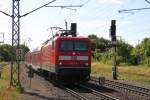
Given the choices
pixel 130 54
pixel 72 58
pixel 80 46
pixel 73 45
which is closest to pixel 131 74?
pixel 80 46

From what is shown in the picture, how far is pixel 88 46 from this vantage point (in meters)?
29.6

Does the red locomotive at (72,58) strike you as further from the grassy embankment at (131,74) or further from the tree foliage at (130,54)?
the tree foliage at (130,54)

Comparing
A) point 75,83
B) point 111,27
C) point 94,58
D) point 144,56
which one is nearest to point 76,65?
point 75,83

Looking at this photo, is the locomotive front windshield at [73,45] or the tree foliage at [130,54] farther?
the tree foliage at [130,54]

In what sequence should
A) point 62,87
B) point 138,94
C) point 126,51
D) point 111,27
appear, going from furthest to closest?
point 126,51 < point 111,27 < point 62,87 < point 138,94

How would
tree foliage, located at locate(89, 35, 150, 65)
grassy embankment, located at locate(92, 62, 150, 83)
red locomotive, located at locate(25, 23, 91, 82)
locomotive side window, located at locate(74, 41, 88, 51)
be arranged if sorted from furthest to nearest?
tree foliage, located at locate(89, 35, 150, 65), grassy embankment, located at locate(92, 62, 150, 83), locomotive side window, located at locate(74, 41, 88, 51), red locomotive, located at locate(25, 23, 91, 82)

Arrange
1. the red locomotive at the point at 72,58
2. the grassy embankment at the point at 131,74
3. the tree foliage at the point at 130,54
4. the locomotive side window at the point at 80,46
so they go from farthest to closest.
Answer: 1. the tree foliage at the point at 130,54
2. the grassy embankment at the point at 131,74
3. the locomotive side window at the point at 80,46
4. the red locomotive at the point at 72,58

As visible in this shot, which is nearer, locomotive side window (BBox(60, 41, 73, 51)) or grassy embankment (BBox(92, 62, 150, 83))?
locomotive side window (BBox(60, 41, 73, 51))

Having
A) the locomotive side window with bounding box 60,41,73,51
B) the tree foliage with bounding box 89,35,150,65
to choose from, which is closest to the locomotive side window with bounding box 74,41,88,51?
the locomotive side window with bounding box 60,41,73,51

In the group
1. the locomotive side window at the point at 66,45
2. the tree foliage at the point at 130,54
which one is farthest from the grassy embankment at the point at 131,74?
the tree foliage at the point at 130,54

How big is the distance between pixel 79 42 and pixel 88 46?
634 millimetres

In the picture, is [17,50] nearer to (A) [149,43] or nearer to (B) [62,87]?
(B) [62,87]

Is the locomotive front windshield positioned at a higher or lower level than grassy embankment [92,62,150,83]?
higher

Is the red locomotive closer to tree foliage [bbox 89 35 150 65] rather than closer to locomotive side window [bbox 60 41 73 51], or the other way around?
locomotive side window [bbox 60 41 73 51]
